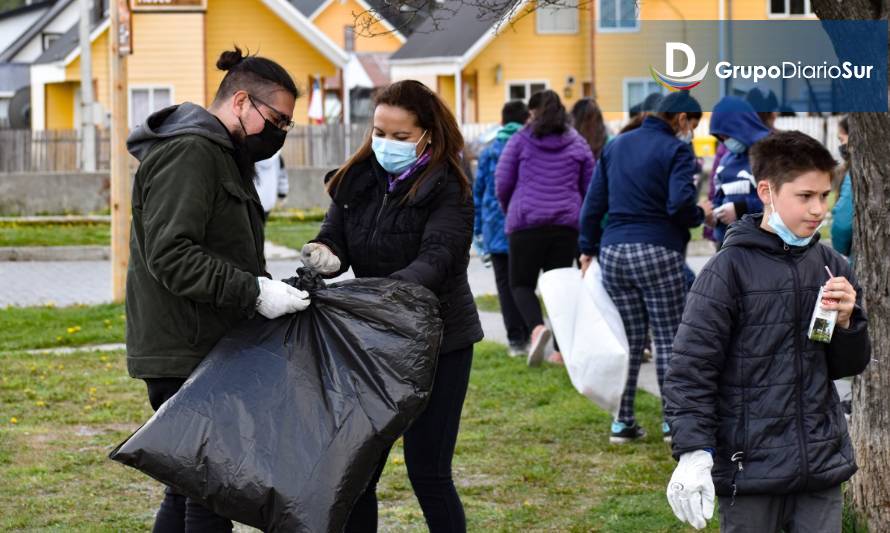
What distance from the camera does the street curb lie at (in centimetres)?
1762

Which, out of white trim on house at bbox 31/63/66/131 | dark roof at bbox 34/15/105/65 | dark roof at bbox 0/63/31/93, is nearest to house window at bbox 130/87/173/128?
dark roof at bbox 34/15/105/65

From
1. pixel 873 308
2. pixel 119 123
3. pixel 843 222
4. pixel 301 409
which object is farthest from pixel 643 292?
pixel 119 123

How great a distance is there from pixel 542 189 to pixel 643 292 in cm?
212

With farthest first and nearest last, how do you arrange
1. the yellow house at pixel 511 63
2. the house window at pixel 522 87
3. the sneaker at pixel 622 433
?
1. the house window at pixel 522 87
2. the yellow house at pixel 511 63
3. the sneaker at pixel 622 433

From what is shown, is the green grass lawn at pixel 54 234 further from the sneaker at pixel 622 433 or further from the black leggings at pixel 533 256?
the sneaker at pixel 622 433

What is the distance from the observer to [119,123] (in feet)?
40.5

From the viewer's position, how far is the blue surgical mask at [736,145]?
7613 mm

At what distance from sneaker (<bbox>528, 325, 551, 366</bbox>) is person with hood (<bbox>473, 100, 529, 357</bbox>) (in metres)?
0.59

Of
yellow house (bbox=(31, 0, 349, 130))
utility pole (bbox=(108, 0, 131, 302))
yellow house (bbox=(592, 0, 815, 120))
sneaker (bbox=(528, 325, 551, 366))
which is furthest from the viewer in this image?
yellow house (bbox=(31, 0, 349, 130))

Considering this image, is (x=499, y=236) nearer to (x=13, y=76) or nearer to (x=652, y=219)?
(x=652, y=219)

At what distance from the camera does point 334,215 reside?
15.7 feet

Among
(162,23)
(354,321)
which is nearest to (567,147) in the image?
(354,321)

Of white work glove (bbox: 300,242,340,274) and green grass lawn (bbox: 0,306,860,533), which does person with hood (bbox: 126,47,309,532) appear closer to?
white work glove (bbox: 300,242,340,274)

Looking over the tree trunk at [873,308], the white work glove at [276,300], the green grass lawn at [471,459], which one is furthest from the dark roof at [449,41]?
the white work glove at [276,300]
